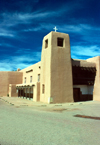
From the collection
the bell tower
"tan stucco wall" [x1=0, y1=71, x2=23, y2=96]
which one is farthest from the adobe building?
"tan stucco wall" [x1=0, y1=71, x2=23, y2=96]

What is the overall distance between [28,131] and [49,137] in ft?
4.14

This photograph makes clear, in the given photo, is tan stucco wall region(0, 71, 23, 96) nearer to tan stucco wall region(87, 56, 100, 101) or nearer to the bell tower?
the bell tower

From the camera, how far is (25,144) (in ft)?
17.1

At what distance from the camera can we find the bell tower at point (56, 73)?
21.2 meters

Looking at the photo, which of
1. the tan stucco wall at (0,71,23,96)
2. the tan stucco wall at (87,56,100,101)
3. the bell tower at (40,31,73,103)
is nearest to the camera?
the bell tower at (40,31,73,103)

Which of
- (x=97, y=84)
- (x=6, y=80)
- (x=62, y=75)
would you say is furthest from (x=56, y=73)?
(x=6, y=80)

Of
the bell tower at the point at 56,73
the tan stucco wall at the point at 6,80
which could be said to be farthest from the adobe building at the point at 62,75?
the tan stucco wall at the point at 6,80

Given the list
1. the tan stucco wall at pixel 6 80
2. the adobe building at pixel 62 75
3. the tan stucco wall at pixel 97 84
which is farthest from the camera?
the tan stucco wall at pixel 6 80

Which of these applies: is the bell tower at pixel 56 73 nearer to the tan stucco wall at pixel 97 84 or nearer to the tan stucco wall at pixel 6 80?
the tan stucco wall at pixel 97 84

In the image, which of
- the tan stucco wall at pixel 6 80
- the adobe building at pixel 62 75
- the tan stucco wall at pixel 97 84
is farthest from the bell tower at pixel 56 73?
the tan stucco wall at pixel 6 80

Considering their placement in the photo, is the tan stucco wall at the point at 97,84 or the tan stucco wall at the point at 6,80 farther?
the tan stucco wall at the point at 6,80

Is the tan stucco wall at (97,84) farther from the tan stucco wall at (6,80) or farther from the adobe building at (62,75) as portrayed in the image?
the tan stucco wall at (6,80)

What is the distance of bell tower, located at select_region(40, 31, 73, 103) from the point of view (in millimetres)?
21172

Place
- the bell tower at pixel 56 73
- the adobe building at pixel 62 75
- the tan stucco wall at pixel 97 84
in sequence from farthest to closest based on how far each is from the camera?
the tan stucco wall at pixel 97 84 < the adobe building at pixel 62 75 < the bell tower at pixel 56 73
